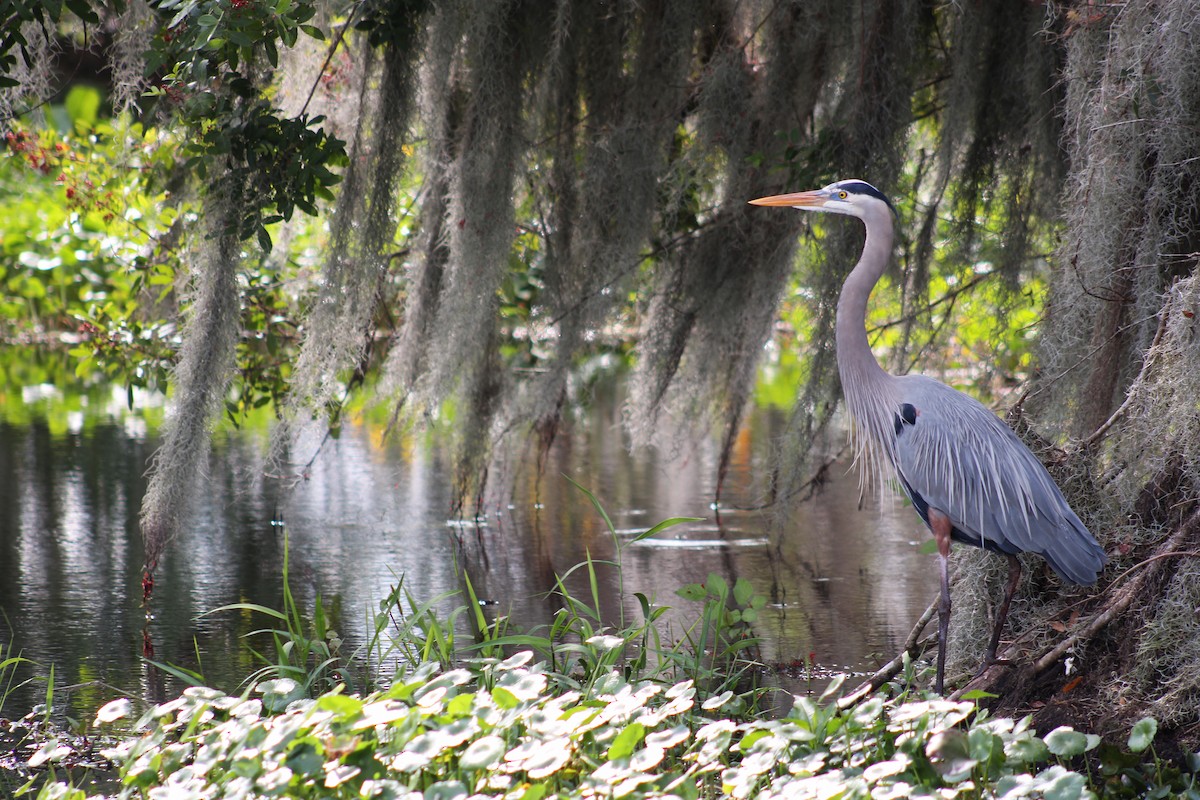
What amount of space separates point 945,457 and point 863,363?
1.17 feet

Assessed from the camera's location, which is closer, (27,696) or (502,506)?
(27,696)

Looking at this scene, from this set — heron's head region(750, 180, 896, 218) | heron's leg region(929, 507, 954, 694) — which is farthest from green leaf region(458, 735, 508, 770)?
heron's head region(750, 180, 896, 218)

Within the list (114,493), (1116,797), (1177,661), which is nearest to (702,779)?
(1116,797)

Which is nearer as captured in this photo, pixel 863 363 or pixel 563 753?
pixel 563 753

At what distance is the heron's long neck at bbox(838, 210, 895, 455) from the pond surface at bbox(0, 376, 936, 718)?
0.86 metres

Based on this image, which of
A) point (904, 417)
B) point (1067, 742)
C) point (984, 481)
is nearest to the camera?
point (1067, 742)

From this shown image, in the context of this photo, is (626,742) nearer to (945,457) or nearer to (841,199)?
(945,457)

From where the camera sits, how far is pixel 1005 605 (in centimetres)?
340

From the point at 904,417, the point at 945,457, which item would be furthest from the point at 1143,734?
the point at 904,417

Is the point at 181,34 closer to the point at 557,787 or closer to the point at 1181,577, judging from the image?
the point at 557,787

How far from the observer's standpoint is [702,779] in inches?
124

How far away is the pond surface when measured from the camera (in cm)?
434

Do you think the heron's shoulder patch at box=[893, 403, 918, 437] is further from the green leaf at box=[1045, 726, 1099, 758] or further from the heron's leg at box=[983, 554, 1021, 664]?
the green leaf at box=[1045, 726, 1099, 758]

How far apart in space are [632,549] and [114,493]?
2.79 meters
